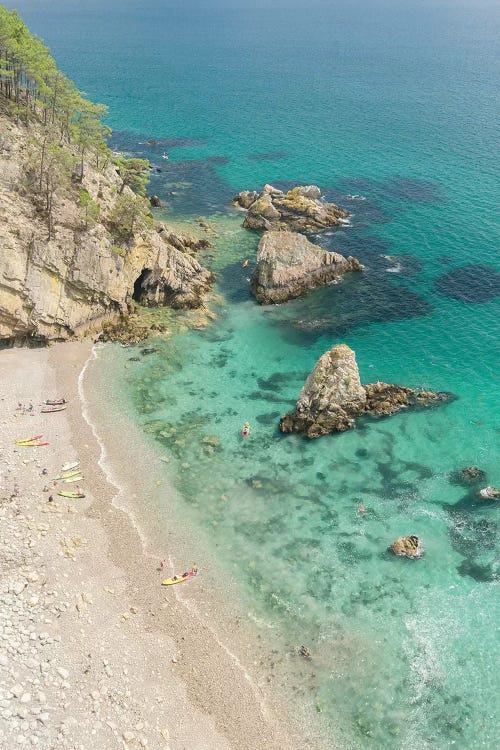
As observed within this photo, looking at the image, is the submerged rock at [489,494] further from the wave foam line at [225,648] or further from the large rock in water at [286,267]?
the large rock in water at [286,267]

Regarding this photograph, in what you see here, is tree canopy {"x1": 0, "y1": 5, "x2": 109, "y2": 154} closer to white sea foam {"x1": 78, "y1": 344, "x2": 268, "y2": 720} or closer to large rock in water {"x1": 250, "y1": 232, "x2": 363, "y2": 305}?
large rock in water {"x1": 250, "y1": 232, "x2": 363, "y2": 305}

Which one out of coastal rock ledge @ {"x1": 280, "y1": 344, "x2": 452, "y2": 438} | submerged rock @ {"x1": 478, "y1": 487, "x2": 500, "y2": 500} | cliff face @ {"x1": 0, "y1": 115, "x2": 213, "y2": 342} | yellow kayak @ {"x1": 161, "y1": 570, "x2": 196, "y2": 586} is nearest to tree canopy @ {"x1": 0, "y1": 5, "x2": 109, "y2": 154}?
cliff face @ {"x1": 0, "y1": 115, "x2": 213, "y2": 342}

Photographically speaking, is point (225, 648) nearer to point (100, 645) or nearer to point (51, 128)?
→ point (100, 645)

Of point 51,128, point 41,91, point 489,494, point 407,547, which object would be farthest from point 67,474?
point 41,91

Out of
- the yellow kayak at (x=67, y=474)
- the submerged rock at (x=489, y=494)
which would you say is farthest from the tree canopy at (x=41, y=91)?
the submerged rock at (x=489, y=494)

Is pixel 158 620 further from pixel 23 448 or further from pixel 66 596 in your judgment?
pixel 23 448

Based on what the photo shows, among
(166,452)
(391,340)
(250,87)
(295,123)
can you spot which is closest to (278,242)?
(391,340)
